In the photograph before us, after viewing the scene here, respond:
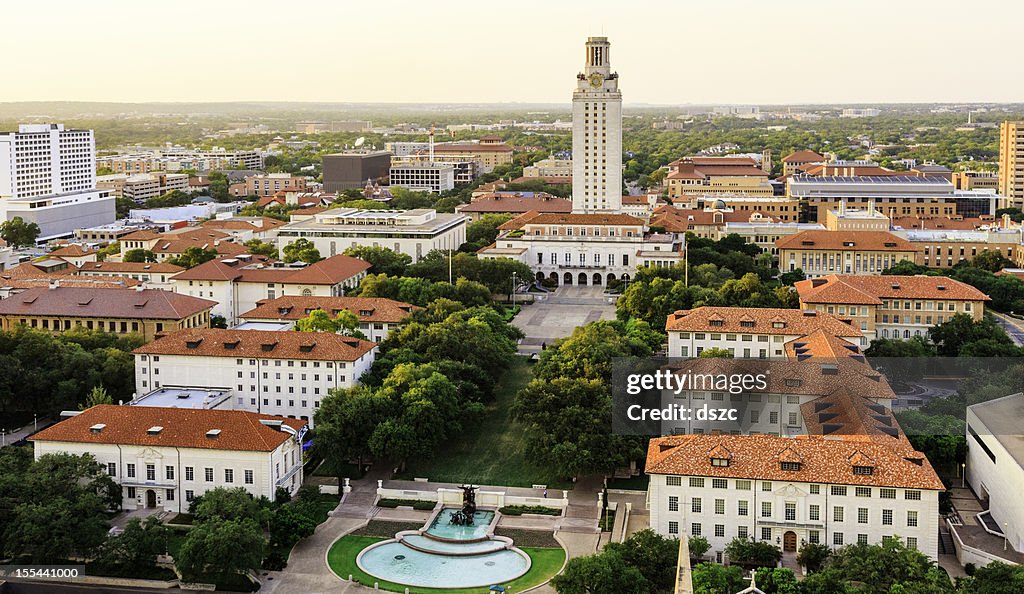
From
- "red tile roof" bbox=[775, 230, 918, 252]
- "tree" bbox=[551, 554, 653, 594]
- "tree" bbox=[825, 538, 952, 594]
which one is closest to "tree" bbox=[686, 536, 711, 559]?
"tree" bbox=[551, 554, 653, 594]

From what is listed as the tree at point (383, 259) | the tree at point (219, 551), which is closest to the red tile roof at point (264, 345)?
→ the tree at point (219, 551)

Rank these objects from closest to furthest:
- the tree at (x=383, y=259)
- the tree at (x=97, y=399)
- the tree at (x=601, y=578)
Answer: the tree at (x=601, y=578), the tree at (x=97, y=399), the tree at (x=383, y=259)

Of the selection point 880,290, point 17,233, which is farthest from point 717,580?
point 17,233

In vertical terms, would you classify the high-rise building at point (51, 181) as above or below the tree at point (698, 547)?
above

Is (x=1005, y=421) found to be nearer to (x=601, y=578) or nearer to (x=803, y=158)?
(x=601, y=578)

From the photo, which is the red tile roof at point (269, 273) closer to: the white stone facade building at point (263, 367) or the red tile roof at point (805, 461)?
the white stone facade building at point (263, 367)

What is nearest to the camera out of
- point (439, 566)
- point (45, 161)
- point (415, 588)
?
point (415, 588)
